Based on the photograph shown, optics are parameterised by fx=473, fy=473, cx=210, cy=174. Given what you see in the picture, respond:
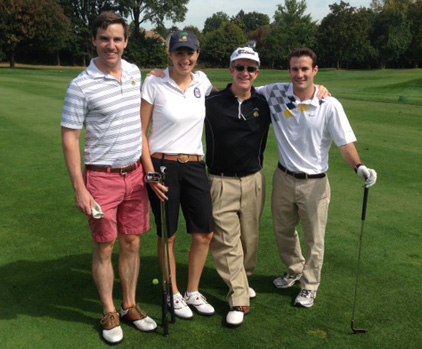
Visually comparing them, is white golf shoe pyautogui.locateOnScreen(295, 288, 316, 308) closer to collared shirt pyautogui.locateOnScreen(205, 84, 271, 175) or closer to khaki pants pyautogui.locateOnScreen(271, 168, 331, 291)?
khaki pants pyautogui.locateOnScreen(271, 168, 331, 291)

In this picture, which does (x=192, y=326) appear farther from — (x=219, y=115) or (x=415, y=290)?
(x=415, y=290)

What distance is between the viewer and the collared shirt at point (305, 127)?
382 centimetres

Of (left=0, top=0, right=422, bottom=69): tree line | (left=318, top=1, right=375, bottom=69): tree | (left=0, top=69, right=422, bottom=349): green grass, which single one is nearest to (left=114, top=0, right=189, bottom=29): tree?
(left=0, top=0, right=422, bottom=69): tree line

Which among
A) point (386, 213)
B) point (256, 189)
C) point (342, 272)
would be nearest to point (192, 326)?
point (256, 189)

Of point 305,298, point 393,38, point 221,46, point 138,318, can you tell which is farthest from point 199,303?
point 221,46

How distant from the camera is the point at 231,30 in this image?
73.9 metres

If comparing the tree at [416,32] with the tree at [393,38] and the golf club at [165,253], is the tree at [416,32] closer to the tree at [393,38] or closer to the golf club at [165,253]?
the tree at [393,38]

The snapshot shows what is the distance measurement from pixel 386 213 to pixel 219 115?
308cm

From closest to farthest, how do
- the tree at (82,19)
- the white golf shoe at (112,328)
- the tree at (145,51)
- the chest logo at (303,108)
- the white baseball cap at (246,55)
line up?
the white golf shoe at (112,328) → the white baseball cap at (246,55) → the chest logo at (303,108) → the tree at (145,51) → the tree at (82,19)

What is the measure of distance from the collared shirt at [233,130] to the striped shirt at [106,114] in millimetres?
643

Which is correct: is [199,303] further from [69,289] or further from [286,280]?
[69,289]

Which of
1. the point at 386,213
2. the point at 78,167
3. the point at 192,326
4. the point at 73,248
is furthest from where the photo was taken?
the point at 386,213

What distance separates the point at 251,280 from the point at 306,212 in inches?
33.8

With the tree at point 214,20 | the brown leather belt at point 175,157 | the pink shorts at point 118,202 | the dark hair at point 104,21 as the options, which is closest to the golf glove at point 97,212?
the pink shorts at point 118,202
